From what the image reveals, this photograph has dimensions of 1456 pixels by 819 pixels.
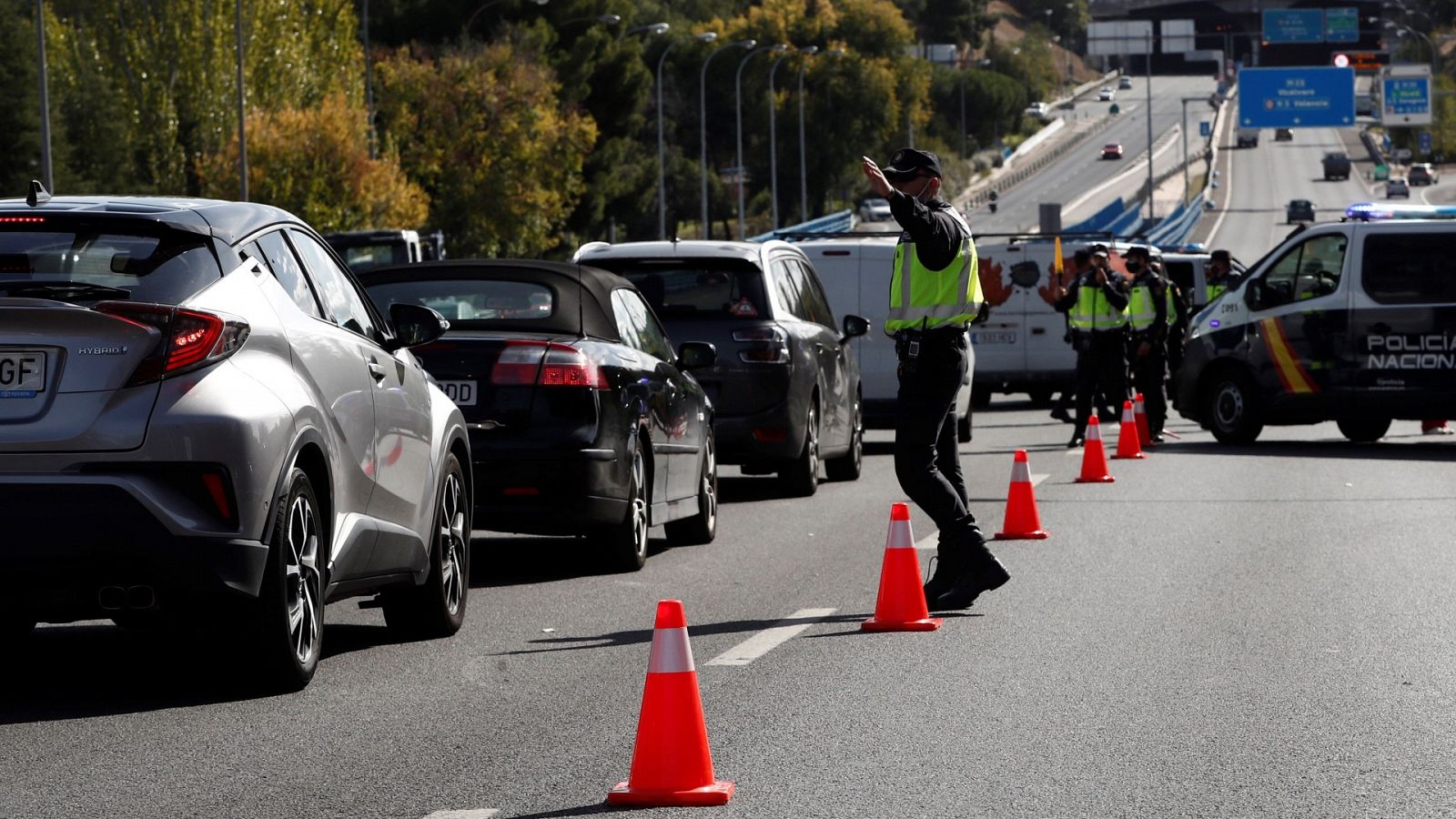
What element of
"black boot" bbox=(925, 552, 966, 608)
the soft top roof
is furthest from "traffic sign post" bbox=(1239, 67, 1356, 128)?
"black boot" bbox=(925, 552, 966, 608)

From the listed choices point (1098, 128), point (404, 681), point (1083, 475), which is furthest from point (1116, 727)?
point (1098, 128)

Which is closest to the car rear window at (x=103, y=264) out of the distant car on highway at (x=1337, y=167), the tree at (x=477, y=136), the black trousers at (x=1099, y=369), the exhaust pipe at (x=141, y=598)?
the exhaust pipe at (x=141, y=598)

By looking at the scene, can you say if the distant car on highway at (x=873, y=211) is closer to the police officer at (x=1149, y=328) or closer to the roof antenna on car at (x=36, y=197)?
the police officer at (x=1149, y=328)

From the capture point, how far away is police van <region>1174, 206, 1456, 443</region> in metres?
20.5

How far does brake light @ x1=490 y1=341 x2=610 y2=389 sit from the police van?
35.8 ft

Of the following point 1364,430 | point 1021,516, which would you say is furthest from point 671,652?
point 1364,430

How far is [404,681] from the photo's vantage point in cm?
802

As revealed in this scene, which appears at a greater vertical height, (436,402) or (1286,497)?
(436,402)

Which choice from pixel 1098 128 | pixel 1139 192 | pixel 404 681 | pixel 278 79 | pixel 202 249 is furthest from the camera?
pixel 1098 128

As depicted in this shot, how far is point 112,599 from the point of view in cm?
702

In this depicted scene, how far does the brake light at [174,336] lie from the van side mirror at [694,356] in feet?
18.2

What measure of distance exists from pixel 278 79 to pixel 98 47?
5.47 meters

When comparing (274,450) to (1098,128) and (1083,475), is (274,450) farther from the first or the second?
(1098,128)

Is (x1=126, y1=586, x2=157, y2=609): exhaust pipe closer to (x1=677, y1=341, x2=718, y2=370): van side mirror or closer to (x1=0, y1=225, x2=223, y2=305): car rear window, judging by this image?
(x1=0, y1=225, x2=223, y2=305): car rear window
